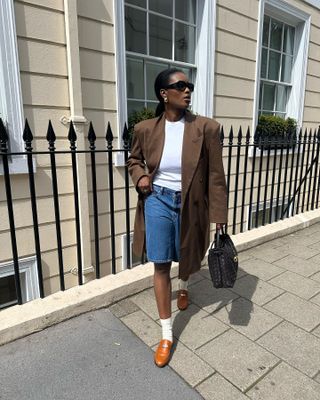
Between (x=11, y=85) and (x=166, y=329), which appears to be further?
(x=11, y=85)

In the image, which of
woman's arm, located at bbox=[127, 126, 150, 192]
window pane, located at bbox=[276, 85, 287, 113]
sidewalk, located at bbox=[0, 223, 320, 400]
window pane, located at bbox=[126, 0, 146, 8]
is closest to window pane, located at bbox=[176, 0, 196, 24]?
window pane, located at bbox=[126, 0, 146, 8]

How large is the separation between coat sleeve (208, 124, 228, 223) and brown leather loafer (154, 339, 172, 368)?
0.87m

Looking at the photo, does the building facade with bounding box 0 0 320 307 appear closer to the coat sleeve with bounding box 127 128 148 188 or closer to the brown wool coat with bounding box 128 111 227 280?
the coat sleeve with bounding box 127 128 148 188

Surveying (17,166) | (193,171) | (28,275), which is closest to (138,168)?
(193,171)

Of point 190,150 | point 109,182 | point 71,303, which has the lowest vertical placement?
point 71,303

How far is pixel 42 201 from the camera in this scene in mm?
3732

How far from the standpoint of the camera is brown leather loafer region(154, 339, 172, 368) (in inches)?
77.5

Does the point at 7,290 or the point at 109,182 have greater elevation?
the point at 109,182

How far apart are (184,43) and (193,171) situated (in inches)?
147

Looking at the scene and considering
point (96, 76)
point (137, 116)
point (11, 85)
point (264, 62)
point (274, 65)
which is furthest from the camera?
point (274, 65)

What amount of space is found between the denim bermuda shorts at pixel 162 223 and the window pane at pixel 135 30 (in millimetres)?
3064

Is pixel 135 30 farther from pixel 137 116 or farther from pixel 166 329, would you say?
pixel 166 329

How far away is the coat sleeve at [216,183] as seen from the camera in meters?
2.03

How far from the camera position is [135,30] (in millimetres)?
4320
